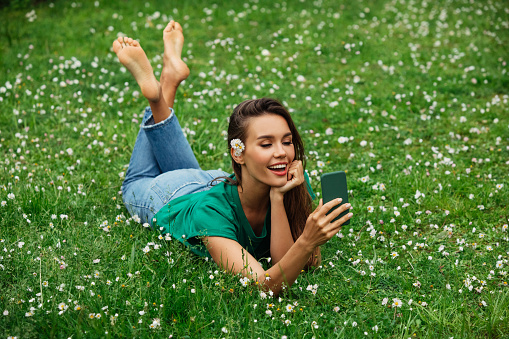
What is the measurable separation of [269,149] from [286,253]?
696 millimetres

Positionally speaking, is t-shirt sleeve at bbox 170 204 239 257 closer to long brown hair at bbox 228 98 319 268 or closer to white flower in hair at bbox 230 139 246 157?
long brown hair at bbox 228 98 319 268

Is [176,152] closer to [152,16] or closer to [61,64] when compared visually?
Answer: [61,64]

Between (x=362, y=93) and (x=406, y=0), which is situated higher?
(x=406, y=0)

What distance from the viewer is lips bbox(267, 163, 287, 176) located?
335 cm

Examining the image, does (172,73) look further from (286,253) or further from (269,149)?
(286,253)

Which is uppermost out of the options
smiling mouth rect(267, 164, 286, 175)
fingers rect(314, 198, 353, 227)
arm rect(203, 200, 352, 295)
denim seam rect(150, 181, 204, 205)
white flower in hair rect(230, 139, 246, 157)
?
white flower in hair rect(230, 139, 246, 157)

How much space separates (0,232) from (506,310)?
3672mm

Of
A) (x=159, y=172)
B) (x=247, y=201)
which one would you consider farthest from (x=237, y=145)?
(x=159, y=172)

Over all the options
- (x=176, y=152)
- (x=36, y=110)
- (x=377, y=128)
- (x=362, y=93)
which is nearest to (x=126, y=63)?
(x=176, y=152)

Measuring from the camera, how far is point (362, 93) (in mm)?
7246

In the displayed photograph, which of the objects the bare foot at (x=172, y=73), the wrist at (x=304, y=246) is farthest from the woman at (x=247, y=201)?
the bare foot at (x=172, y=73)

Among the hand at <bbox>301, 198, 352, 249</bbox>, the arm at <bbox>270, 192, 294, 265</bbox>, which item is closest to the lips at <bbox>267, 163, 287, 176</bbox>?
the arm at <bbox>270, 192, 294, 265</bbox>

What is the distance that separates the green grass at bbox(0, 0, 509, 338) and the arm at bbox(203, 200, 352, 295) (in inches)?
4.4

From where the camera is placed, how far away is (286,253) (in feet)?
10.5
